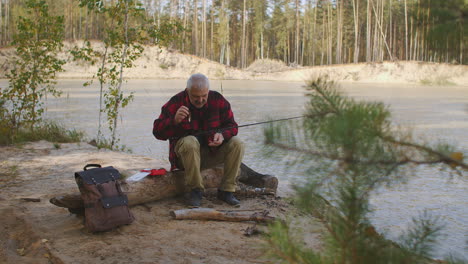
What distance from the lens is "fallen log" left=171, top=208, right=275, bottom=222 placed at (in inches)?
154

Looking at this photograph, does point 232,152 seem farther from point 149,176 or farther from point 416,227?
point 416,227

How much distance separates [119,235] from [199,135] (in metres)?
1.36

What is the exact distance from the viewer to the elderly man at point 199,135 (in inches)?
169

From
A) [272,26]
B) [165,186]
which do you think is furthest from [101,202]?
[272,26]

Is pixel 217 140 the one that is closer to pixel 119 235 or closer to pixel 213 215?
pixel 213 215

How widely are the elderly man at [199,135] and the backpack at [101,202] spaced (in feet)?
2.60

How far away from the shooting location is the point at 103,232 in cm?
350

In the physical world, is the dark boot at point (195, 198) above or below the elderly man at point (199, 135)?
below

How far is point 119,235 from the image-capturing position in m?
3.48

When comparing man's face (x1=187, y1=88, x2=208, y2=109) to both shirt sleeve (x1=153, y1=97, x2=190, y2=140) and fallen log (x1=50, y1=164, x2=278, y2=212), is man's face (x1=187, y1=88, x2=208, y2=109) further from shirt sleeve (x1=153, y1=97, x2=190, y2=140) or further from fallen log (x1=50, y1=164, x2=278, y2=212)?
fallen log (x1=50, y1=164, x2=278, y2=212)

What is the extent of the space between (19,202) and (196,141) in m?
1.68

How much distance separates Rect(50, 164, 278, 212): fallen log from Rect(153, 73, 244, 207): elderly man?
15 centimetres

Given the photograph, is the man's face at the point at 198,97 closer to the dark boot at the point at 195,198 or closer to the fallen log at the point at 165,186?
the fallen log at the point at 165,186

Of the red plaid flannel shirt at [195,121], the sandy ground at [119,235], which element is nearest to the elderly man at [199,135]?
the red plaid flannel shirt at [195,121]
